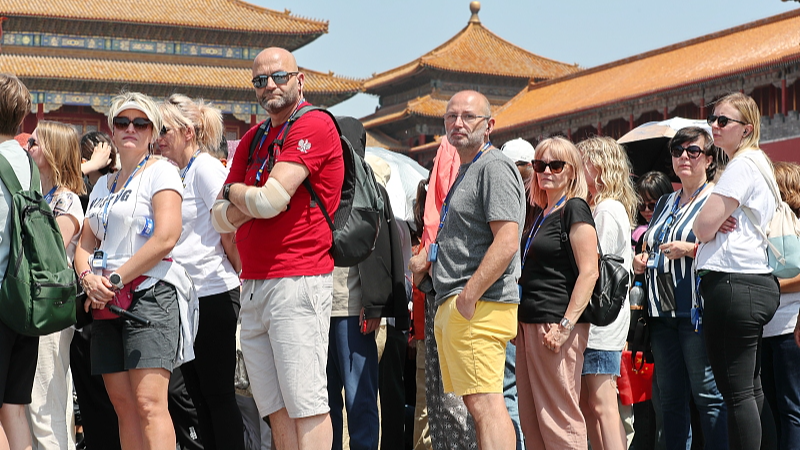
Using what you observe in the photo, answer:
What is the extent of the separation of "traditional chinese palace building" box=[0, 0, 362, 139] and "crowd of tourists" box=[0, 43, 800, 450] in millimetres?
24185

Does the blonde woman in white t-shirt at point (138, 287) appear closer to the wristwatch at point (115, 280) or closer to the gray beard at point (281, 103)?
the wristwatch at point (115, 280)

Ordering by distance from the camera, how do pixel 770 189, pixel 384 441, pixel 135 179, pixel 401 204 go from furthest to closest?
pixel 401 204, pixel 384 441, pixel 770 189, pixel 135 179

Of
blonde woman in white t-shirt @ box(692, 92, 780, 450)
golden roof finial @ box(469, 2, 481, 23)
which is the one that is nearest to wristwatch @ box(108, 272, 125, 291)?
blonde woman in white t-shirt @ box(692, 92, 780, 450)

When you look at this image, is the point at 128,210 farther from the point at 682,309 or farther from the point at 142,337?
the point at 682,309

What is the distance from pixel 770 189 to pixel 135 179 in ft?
8.27

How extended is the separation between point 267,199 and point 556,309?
133cm

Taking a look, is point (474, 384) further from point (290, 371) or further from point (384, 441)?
point (384, 441)

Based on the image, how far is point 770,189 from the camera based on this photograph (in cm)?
376

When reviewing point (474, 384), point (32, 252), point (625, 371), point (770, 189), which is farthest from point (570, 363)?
point (32, 252)

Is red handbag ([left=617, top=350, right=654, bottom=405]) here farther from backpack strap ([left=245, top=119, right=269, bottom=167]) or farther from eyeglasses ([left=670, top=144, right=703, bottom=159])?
backpack strap ([left=245, top=119, right=269, bottom=167])

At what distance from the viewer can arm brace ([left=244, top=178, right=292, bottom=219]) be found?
3.15 meters

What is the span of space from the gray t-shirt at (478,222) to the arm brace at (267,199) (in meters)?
0.73

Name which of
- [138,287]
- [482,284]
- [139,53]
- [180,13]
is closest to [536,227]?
[482,284]

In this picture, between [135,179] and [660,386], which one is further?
[660,386]
